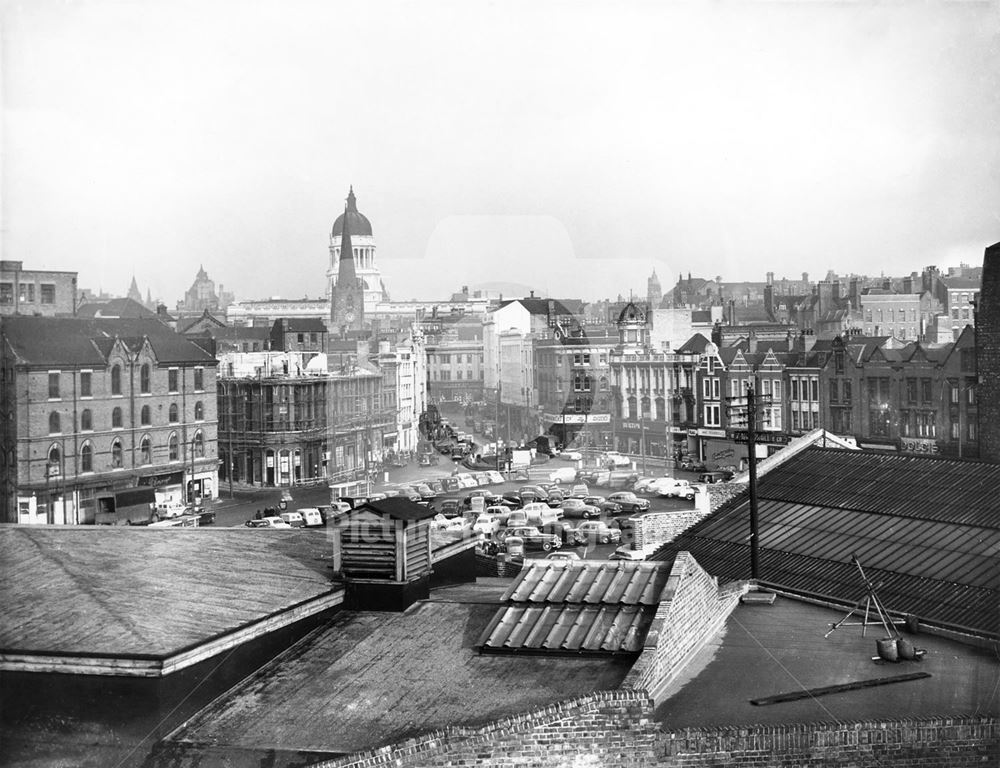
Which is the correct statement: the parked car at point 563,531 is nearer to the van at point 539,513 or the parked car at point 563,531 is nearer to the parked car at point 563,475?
the van at point 539,513

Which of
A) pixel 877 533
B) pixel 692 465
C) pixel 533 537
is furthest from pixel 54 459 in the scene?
pixel 692 465

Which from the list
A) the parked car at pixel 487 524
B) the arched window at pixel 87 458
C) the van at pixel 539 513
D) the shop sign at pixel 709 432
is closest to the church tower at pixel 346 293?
the arched window at pixel 87 458

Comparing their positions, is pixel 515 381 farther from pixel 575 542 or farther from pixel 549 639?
pixel 549 639

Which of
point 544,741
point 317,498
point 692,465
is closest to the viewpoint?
point 544,741

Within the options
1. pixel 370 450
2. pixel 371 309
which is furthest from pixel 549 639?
pixel 370 450

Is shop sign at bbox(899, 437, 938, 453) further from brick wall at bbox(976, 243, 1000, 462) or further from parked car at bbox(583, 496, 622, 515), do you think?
brick wall at bbox(976, 243, 1000, 462)

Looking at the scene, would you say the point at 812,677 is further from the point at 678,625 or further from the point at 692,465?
the point at 692,465

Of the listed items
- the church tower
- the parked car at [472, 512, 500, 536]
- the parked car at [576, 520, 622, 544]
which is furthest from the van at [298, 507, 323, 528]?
the parked car at [576, 520, 622, 544]
